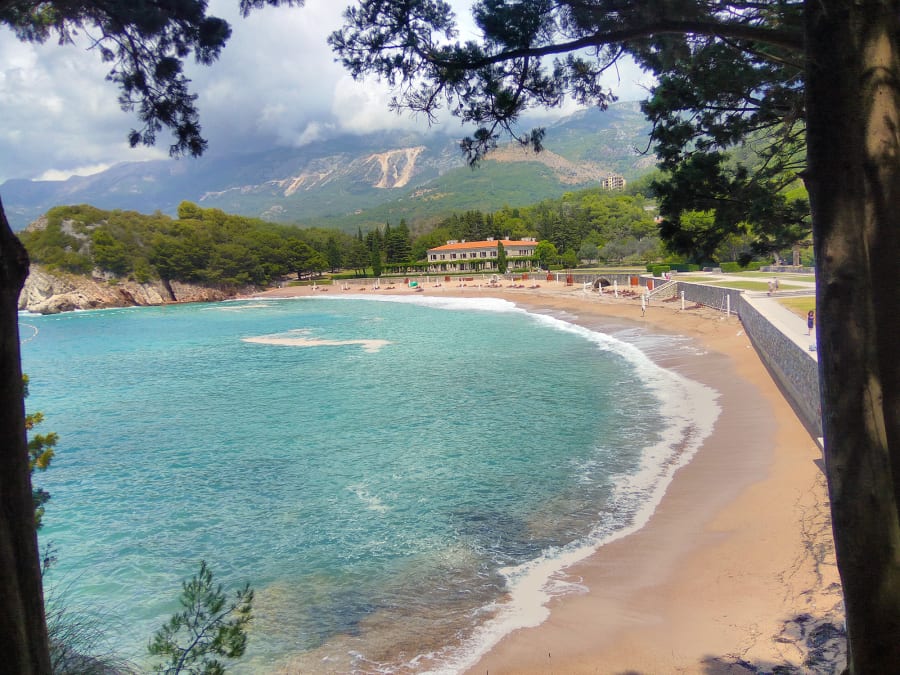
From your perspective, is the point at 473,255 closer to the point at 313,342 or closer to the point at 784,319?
the point at 313,342

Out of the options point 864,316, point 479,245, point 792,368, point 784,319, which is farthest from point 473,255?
point 864,316

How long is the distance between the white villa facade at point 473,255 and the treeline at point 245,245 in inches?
141

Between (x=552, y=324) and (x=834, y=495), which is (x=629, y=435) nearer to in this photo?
(x=834, y=495)

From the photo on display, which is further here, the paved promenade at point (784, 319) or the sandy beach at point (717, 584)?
the paved promenade at point (784, 319)

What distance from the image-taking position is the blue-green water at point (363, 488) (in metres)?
6.46

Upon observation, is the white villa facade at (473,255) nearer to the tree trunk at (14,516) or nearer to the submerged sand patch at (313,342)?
the submerged sand patch at (313,342)

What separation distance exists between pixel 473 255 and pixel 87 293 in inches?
1982

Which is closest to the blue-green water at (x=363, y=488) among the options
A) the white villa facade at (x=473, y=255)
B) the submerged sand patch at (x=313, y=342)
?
the submerged sand patch at (x=313, y=342)

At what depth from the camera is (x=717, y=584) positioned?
620 cm

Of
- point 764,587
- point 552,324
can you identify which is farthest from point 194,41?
point 552,324

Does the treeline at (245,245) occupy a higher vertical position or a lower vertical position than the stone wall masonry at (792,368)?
higher

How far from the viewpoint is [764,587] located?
5.91 m

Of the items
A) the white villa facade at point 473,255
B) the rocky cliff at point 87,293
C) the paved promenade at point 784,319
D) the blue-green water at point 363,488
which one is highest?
the white villa facade at point 473,255

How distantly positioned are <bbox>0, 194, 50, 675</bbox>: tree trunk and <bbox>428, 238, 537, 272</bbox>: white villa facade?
78701 mm
